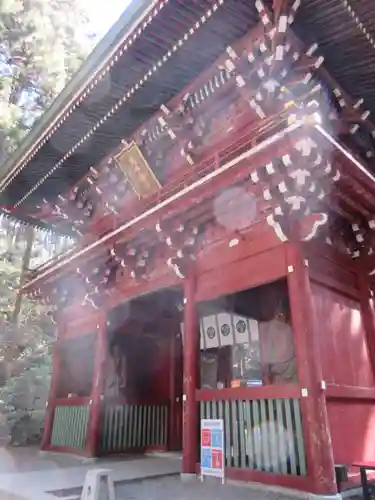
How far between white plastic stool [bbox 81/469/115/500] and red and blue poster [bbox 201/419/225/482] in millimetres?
1838

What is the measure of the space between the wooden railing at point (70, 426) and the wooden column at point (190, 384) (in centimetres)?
297

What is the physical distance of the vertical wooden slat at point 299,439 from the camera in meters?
4.20

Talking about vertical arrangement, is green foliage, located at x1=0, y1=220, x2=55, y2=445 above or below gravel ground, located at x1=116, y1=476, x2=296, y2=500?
above

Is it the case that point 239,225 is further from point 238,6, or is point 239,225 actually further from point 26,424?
point 26,424

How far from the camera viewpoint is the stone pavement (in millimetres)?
4590

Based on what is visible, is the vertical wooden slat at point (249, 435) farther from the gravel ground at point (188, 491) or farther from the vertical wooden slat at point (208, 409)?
the vertical wooden slat at point (208, 409)

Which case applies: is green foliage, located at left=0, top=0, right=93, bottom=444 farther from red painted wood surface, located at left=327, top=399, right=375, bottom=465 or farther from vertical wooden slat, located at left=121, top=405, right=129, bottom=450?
red painted wood surface, located at left=327, top=399, right=375, bottom=465

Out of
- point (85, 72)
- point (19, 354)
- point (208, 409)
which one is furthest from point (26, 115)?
point (208, 409)

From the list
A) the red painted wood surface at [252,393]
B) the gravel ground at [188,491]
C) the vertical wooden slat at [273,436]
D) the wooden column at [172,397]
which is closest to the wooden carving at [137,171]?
the wooden column at [172,397]

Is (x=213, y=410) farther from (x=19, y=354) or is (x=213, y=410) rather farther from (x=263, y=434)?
(x=19, y=354)

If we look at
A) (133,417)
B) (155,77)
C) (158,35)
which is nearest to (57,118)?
(155,77)

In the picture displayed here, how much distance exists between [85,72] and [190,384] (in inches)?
190

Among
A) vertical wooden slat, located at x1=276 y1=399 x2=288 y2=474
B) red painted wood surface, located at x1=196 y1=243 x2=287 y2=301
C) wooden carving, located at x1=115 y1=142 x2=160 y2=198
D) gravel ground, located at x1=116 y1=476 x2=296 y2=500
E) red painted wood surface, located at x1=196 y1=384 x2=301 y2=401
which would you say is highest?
wooden carving, located at x1=115 y1=142 x2=160 y2=198

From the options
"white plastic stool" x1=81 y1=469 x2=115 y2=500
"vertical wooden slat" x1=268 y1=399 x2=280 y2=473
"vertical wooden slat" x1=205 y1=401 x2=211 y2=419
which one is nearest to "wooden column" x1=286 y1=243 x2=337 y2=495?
"vertical wooden slat" x1=268 y1=399 x2=280 y2=473
